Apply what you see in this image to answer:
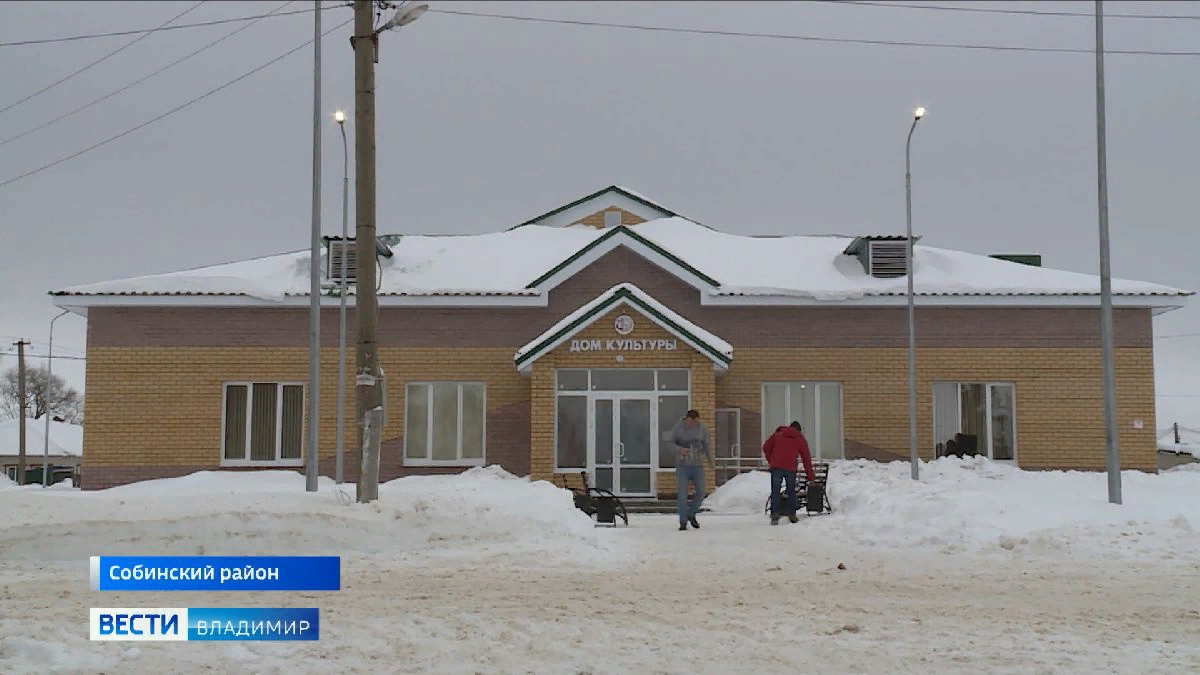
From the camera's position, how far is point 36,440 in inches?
2950

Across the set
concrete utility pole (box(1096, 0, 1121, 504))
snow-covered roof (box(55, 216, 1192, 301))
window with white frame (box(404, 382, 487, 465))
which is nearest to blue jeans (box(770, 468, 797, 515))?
concrete utility pole (box(1096, 0, 1121, 504))

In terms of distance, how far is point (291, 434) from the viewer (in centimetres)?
2662

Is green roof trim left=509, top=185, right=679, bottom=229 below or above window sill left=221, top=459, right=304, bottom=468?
above

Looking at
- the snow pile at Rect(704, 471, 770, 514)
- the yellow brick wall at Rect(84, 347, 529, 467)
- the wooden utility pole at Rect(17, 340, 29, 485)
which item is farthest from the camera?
the wooden utility pole at Rect(17, 340, 29, 485)

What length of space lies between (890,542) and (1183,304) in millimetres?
15855

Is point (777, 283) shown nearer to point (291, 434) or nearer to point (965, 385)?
point (965, 385)

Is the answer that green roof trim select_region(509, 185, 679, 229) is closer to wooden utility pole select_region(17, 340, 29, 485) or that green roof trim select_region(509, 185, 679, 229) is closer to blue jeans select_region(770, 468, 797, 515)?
blue jeans select_region(770, 468, 797, 515)

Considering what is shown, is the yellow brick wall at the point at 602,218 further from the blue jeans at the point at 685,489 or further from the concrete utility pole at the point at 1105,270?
the concrete utility pole at the point at 1105,270

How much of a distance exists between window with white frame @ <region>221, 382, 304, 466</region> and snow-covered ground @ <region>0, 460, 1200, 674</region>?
8.69 metres

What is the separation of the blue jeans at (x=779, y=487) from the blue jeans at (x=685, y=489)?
1.22 meters

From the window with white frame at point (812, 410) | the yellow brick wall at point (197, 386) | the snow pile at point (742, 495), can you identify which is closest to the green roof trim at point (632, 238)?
the yellow brick wall at point (197, 386)

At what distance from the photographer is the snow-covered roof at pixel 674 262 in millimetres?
26562

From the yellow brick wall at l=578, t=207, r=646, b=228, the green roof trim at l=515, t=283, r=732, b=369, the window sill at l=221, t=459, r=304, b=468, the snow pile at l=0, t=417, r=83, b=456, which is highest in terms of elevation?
the yellow brick wall at l=578, t=207, r=646, b=228

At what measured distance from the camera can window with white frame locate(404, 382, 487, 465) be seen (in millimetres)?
26344
